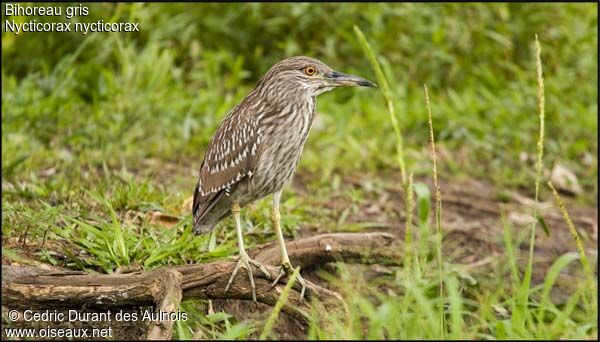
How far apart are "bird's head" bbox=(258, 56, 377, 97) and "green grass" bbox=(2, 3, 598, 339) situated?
0.76 metres

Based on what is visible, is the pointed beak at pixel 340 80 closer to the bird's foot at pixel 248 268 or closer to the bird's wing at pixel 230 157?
the bird's wing at pixel 230 157

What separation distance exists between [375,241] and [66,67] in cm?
372

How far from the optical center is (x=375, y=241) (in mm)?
6047

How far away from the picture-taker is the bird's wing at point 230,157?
5.46 m

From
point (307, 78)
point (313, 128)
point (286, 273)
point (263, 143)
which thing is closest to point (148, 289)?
point (286, 273)

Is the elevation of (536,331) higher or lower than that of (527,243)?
higher

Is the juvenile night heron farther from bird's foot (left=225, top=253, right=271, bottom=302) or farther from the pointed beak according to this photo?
bird's foot (left=225, top=253, right=271, bottom=302)

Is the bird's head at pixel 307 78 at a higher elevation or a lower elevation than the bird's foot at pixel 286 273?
higher

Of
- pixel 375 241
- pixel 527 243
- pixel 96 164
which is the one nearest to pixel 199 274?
pixel 375 241

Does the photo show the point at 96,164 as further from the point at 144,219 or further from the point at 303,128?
the point at 303,128

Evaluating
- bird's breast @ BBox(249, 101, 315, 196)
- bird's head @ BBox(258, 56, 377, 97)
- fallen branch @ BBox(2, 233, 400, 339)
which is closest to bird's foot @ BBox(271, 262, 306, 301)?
fallen branch @ BBox(2, 233, 400, 339)

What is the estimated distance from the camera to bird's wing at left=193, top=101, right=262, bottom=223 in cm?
546

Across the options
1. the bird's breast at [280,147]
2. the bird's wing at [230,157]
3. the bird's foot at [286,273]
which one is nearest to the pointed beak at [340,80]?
the bird's breast at [280,147]

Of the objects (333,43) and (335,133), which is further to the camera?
(333,43)
